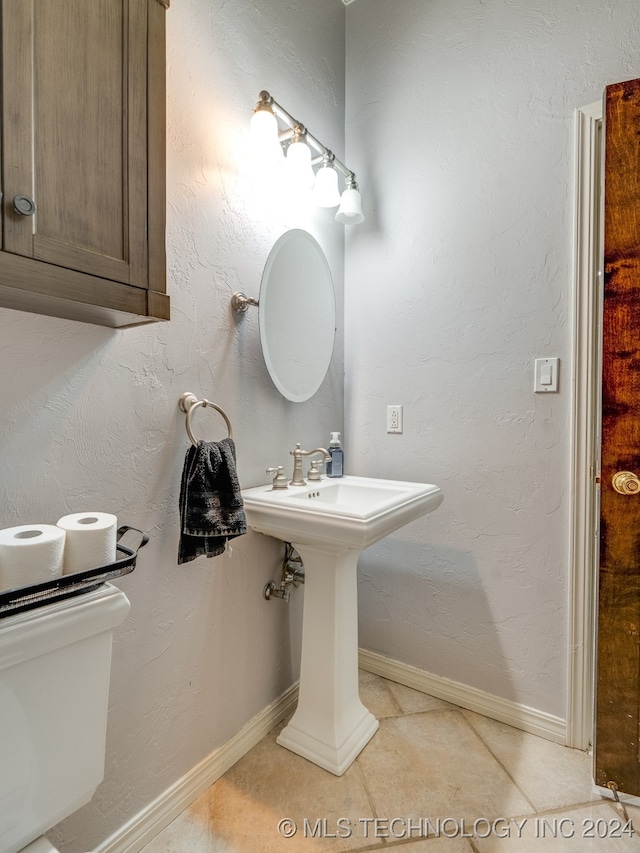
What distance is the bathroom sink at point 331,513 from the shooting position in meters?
1.14

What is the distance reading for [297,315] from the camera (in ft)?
5.19

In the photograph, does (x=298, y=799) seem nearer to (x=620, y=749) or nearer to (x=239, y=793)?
(x=239, y=793)

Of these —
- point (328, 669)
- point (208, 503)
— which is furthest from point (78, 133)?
point (328, 669)

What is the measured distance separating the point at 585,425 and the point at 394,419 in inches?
25.9

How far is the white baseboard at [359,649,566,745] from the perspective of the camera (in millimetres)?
1472

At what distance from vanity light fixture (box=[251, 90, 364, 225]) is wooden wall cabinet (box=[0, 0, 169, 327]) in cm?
52

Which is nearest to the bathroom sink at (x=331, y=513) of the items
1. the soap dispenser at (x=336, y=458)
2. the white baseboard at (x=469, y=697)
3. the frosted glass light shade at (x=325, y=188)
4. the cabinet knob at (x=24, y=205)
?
the soap dispenser at (x=336, y=458)

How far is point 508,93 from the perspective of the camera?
1.50m

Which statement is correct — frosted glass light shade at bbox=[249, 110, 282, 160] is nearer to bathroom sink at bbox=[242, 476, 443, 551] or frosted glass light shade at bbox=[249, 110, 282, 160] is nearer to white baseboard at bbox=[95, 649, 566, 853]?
bathroom sink at bbox=[242, 476, 443, 551]

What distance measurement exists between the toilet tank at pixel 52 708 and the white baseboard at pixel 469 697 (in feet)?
4.19

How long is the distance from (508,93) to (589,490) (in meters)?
1.35

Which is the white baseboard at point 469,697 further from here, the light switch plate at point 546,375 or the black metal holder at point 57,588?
the black metal holder at point 57,588

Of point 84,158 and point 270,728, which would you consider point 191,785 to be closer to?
point 270,728

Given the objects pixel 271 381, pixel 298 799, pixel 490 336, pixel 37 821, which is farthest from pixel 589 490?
pixel 37 821
